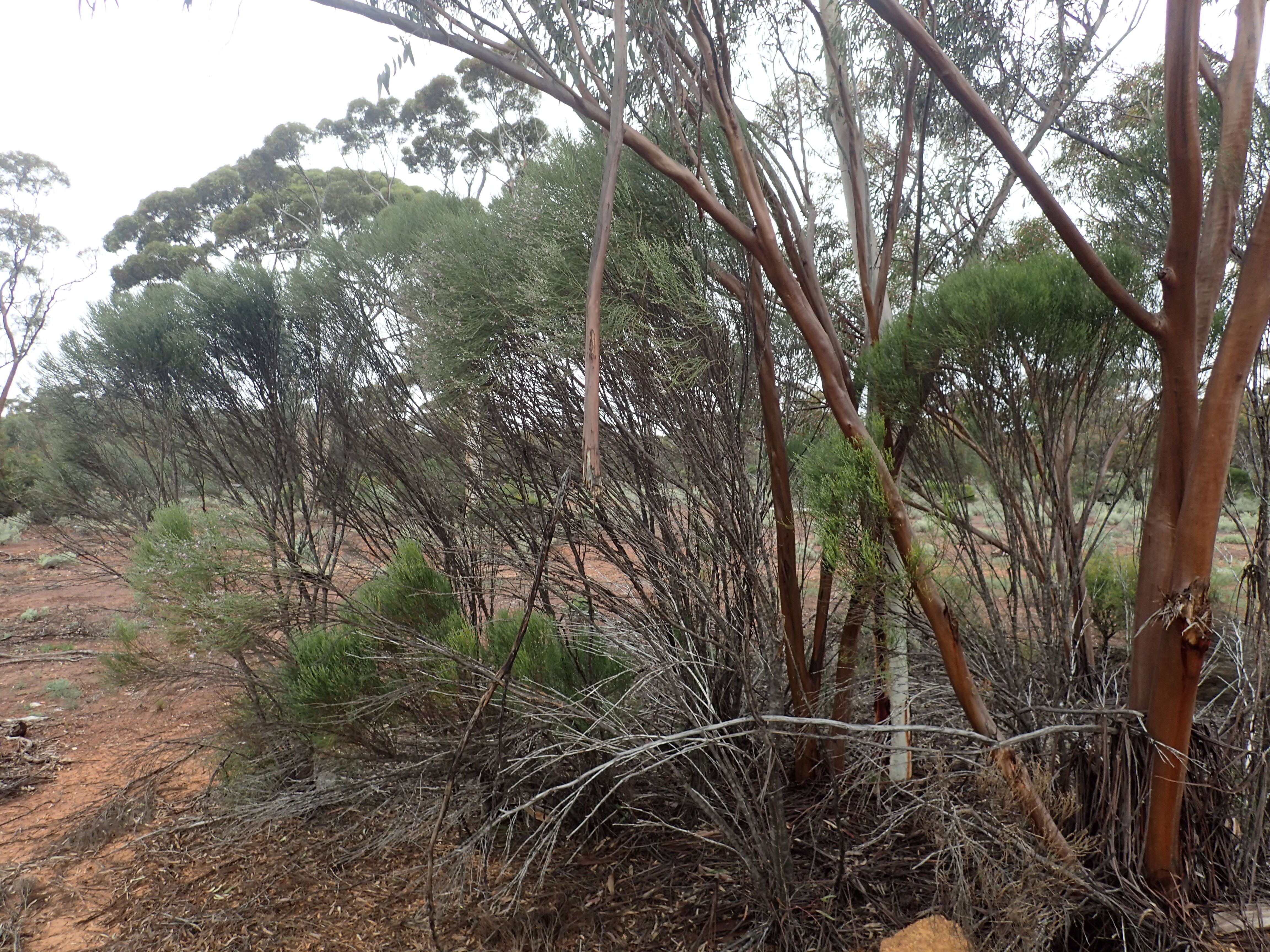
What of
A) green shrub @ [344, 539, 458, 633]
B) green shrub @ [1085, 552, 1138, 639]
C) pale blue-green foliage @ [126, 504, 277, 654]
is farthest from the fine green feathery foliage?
pale blue-green foliage @ [126, 504, 277, 654]

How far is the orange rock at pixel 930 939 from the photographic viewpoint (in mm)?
2854

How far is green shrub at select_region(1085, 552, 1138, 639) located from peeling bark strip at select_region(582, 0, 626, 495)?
4560mm

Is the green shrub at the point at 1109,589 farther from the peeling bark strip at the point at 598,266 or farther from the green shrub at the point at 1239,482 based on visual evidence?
the green shrub at the point at 1239,482

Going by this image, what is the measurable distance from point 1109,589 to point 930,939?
3672mm

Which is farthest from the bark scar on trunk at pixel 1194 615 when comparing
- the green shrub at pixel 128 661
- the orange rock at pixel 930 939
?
the green shrub at pixel 128 661

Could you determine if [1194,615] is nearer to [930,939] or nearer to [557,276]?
[930,939]

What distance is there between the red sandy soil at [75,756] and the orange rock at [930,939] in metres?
3.90

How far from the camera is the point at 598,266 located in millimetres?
1740

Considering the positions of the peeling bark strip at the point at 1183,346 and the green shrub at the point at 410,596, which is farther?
the green shrub at the point at 410,596

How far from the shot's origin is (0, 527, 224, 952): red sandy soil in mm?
4480

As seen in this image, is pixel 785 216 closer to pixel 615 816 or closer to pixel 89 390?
pixel 615 816

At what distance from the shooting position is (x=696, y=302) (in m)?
3.91

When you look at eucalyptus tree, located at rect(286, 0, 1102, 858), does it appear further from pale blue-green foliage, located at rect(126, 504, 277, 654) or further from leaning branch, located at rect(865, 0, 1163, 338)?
pale blue-green foliage, located at rect(126, 504, 277, 654)

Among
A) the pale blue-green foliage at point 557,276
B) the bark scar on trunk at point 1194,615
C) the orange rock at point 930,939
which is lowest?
the orange rock at point 930,939
